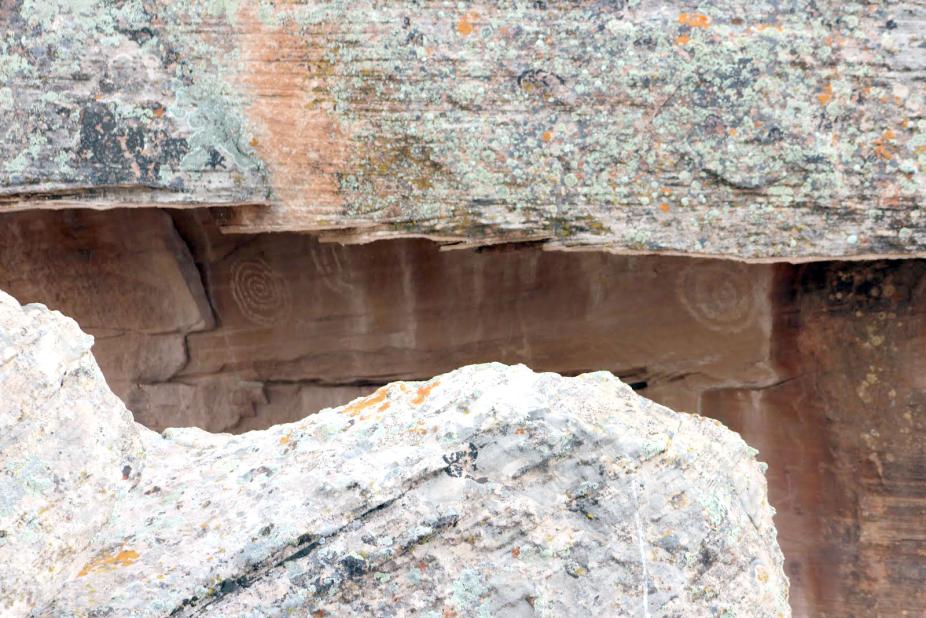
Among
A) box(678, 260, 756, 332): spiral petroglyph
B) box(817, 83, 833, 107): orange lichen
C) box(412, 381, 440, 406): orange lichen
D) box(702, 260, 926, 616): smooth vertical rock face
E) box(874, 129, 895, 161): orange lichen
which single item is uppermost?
box(817, 83, 833, 107): orange lichen

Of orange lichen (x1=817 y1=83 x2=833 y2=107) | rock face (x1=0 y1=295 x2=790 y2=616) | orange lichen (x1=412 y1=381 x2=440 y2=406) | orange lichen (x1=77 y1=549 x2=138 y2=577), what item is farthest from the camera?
orange lichen (x1=817 y1=83 x2=833 y2=107)

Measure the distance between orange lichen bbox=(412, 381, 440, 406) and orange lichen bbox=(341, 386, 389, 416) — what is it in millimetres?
71

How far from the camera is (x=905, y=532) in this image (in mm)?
3223

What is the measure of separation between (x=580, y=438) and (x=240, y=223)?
150 centimetres

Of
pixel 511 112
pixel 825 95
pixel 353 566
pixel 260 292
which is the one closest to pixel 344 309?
pixel 260 292

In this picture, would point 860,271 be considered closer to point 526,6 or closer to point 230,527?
point 526,6

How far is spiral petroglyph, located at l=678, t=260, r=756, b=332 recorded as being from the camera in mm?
3400

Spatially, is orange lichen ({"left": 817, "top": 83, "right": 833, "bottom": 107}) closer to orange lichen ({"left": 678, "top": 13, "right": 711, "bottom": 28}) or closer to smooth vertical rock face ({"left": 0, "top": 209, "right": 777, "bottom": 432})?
orange lichen ({"left": 678, "top": 13, "right": 711, "bottom": 28})

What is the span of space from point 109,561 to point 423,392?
25.9 inches

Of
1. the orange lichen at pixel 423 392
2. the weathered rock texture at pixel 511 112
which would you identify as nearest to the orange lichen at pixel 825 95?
the weathered rock texture at pixel 511 112

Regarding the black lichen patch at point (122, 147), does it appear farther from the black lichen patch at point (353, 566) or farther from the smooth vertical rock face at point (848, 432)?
the smooth vertical rock face at point (848, 432)

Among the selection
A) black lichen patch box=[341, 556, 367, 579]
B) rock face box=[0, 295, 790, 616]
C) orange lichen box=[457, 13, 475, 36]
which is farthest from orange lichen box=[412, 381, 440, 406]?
orange lichen box=[457, 13, 475, 36]

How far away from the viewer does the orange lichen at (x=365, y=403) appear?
1825 mm

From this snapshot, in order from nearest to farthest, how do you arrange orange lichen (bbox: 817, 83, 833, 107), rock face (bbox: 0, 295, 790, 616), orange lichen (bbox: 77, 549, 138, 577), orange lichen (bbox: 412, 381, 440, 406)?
rock face (bbox: 0, 295, 790, 616) → orange lichen (bbox: 77, 549, 138, 577) → orange lichen (bbox: 412, 381, 440, 406) → orange lichen (bbox: 817, 83, 833, 107)
